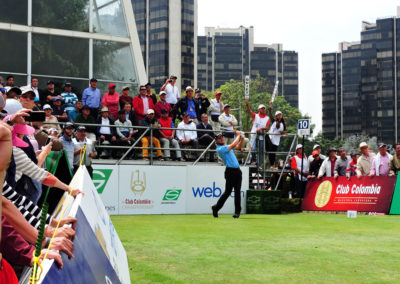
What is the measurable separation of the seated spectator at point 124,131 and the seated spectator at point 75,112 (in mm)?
1186

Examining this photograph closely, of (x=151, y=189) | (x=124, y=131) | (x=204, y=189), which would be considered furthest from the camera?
(x=204, y=189)

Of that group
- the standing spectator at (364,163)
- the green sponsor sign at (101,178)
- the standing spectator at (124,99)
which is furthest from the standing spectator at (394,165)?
the green sponsor sign at (101,178)

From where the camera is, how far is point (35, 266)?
98.5 inches

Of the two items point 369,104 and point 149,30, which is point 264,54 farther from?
point 149,30

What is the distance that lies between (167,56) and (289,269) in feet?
390

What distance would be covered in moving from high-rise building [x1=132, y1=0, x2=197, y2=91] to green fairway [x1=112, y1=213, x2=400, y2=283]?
113m

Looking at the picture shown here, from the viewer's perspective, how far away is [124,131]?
19.0 m

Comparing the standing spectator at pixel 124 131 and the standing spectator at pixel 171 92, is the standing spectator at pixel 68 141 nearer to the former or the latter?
the standing spectator at pixel 124 131

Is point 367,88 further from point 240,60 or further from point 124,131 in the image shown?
point 124,131

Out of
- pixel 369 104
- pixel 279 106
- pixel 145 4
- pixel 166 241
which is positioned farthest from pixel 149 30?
pixel 166 241

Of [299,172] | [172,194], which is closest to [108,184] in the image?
[172,194]

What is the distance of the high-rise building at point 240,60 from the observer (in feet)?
591

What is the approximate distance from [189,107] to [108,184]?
13.2 ft

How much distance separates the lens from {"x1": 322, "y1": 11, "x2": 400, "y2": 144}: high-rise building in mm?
156625
